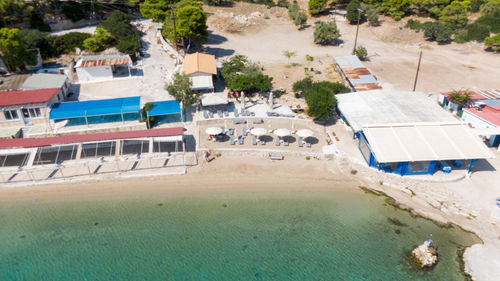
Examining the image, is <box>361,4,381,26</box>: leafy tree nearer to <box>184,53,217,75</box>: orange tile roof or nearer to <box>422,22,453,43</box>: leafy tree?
<box>422,22,453,43</box>: leafy tree

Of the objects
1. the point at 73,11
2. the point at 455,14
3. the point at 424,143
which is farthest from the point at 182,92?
the point at 455,14

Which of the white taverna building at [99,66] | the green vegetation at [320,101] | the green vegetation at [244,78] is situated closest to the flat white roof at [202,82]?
the green vegetation at [244,78]

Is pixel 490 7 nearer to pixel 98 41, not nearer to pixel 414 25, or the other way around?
pixel 414 25

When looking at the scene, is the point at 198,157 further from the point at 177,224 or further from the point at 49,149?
the point at 49,149

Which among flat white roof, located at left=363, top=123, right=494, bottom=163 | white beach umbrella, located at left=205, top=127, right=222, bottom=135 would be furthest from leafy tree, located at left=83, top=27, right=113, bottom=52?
flat white roof, located at left=363, top=123, right=494, bottom=163

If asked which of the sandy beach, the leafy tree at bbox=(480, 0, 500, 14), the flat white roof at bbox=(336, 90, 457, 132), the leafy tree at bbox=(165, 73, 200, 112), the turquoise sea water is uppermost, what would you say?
the leafy tree at bbox=(480, 0, 500, 14)

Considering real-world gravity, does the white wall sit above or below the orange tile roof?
below

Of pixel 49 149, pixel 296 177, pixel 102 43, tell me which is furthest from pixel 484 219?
pixel 102 43
